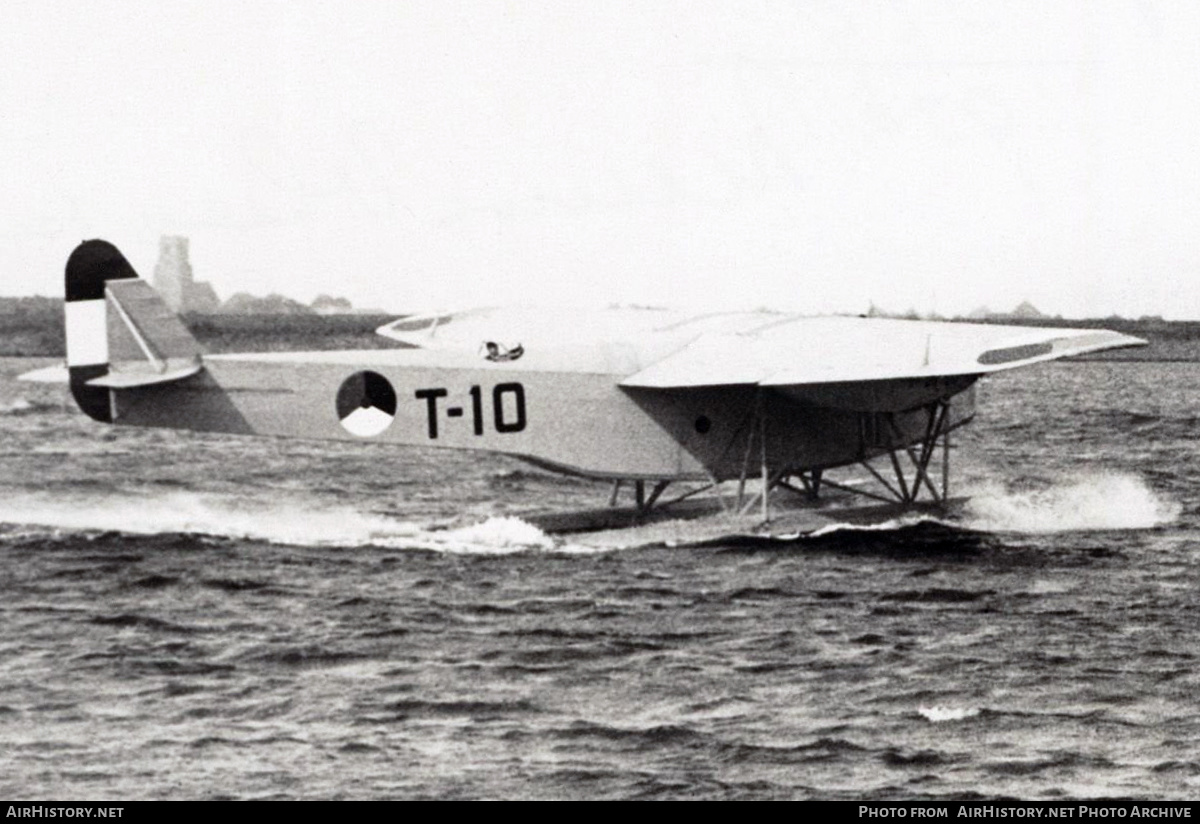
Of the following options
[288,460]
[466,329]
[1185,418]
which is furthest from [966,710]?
[1185,418]

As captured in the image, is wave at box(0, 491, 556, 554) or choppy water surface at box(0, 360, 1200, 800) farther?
wave at box(0, 491, 556, 554)

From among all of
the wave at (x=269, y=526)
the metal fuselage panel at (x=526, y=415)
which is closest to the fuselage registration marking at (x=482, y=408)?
the metal fuselage panel at (x=526, y=415)

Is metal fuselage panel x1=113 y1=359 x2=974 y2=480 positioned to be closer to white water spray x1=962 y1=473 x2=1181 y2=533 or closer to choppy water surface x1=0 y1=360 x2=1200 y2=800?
choppy water surface x1=0 y1=360 x2=1200 y2=800

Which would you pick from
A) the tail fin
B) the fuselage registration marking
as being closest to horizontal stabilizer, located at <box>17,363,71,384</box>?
the tail fin

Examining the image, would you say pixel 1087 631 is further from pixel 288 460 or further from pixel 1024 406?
pixel 1024 406

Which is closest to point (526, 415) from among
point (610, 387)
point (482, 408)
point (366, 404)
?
point (482, 408)

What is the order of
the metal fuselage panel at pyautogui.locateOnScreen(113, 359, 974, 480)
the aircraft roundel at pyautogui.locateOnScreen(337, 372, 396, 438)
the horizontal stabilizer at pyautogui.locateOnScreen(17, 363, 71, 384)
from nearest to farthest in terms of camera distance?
the horizontal stabilizer at pyautogui.locateOnScreen(17, 363, 71, 384)
the metal fuselage panel at pyautogui.locateOnScreen(113, 359, 974, 480)
the aircraft roundel at pyautogui.locateOnScreen(337, 372, 396, 438)

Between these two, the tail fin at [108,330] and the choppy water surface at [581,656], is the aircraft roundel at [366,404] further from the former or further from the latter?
the tail fin at [108,330]
